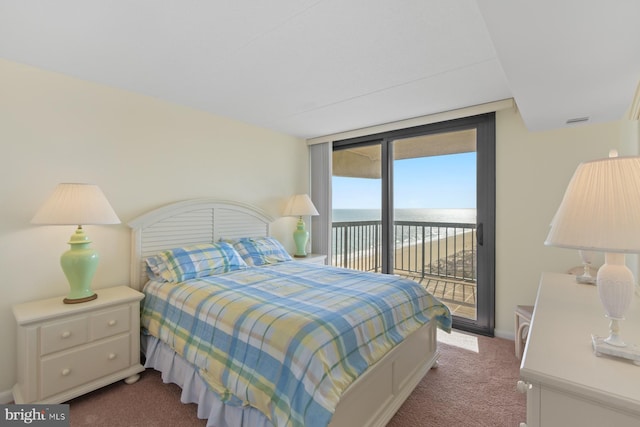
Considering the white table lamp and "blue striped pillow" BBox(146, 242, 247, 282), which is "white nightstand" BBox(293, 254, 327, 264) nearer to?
"blue striped pillow" BBox(146, 242, 247, 282)

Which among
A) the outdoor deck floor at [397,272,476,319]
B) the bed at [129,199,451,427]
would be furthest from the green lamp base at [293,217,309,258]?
the outdoor deck floor at [397,272,476,319]

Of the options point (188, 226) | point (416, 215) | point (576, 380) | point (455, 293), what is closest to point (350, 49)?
point (576, 380)

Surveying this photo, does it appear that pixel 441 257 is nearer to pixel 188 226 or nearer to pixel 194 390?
pixel 188 226

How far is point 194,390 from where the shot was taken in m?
1.90

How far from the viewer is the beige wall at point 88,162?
206 cm

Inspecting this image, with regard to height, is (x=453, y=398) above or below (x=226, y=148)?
below

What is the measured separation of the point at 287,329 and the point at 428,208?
119 inches

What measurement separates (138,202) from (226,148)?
1.14 meters

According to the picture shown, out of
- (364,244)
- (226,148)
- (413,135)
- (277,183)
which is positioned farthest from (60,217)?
(364,244)

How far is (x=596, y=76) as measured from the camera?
5.40ft

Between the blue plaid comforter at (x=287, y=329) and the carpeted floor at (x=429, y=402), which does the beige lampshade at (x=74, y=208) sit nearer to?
the blue plaid comforter at (x=287, y=329)

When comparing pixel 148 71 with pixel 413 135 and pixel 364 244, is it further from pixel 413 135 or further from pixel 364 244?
pixel 364 244

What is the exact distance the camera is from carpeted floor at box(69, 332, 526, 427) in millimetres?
1806

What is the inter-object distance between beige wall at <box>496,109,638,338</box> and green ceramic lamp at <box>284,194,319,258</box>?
2.17 m
